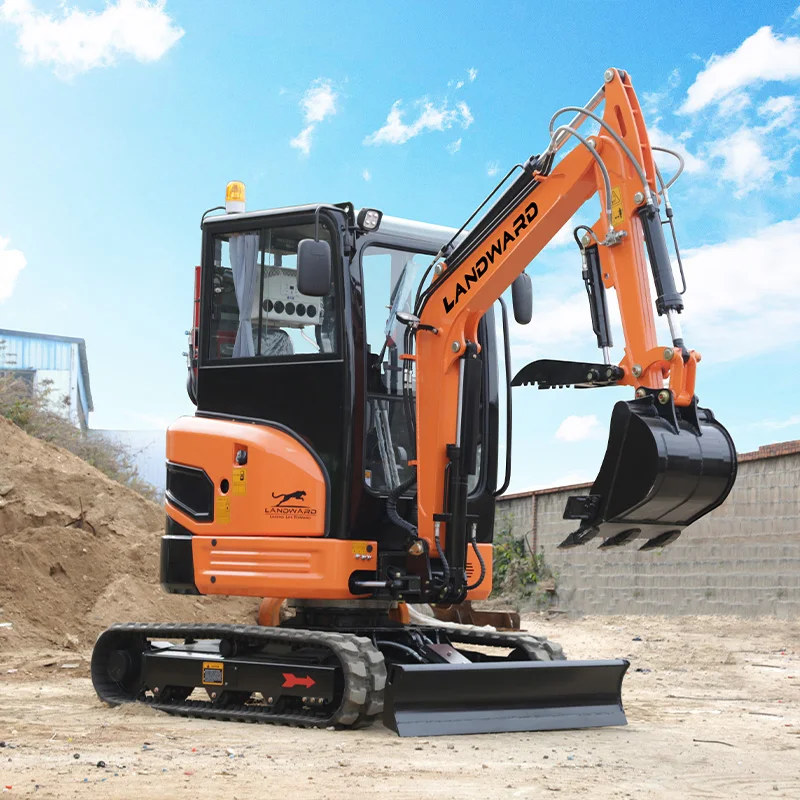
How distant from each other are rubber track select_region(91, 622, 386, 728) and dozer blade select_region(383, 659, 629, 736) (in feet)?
0.47

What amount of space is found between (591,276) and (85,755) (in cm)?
395

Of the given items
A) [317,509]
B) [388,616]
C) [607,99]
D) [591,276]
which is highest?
[607,99]

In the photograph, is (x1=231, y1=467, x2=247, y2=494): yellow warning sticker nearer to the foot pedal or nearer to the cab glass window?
the cab glass window

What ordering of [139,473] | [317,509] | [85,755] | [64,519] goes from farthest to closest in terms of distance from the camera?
1. [139,473]
2. [64,519]
3. [317,509]
4. [85,755]

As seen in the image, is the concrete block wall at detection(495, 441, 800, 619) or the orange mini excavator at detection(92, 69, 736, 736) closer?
the orange mini excavator at detection(92, 69, 736, 736)

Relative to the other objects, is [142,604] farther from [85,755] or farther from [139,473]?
[139,473]

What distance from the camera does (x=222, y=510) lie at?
7.64 metres

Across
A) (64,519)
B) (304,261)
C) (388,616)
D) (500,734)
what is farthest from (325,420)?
(64,519)

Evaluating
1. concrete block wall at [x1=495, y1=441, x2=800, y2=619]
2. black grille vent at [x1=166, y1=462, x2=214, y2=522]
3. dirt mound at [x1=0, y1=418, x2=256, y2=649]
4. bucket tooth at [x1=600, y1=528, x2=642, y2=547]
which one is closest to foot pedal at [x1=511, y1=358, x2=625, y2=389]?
bucket tooth at [x1=600, y1=528, x2=642, y2=547]

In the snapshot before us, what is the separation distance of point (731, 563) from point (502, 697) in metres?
8.22

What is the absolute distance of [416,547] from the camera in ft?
23.5

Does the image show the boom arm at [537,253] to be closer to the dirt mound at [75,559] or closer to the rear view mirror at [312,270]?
the rear view mirror at [312,270]

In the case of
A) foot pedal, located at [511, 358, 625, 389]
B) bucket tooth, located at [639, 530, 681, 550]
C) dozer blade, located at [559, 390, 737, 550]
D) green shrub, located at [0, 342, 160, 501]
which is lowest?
bucket tooth, located at [639, 530, 681, 550]

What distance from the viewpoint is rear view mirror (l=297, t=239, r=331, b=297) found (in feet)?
22.5
